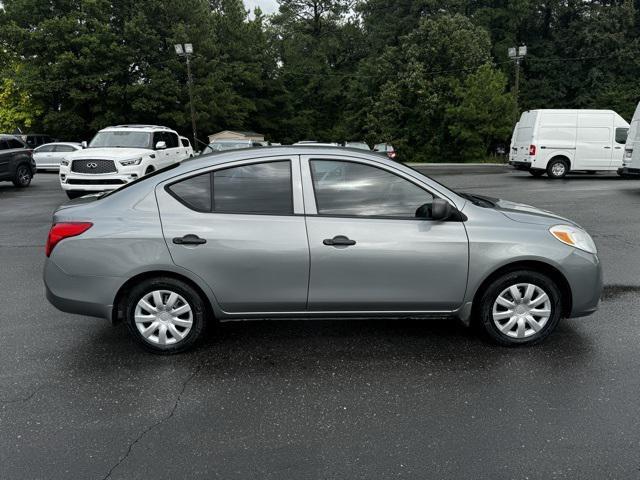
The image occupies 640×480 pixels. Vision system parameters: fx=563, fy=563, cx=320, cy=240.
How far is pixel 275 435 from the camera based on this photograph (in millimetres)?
3211

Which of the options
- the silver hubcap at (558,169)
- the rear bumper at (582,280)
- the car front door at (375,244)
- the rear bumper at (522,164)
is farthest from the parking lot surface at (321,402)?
the silver hubcap at (558,169)

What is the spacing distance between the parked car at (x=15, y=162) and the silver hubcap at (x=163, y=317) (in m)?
15.1

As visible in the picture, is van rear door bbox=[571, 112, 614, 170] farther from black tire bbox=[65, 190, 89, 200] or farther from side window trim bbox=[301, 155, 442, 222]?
side window trim bbox=[301, 155, 442, 222]

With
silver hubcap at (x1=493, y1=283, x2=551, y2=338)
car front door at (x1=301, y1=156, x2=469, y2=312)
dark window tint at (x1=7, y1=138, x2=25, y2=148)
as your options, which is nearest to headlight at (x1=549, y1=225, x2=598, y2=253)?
silver hubcap at (x1=493, y1=283, x2=551, y2=338)

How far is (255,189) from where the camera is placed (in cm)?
425

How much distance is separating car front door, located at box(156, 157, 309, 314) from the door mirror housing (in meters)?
0.90

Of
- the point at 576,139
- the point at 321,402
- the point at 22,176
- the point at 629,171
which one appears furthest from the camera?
the point at 576,139

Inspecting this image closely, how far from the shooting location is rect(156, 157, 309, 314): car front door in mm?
4105

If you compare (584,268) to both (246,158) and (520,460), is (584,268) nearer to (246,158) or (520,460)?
(520,460)

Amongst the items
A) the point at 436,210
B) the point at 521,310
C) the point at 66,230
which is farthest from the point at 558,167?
the point at 66,230

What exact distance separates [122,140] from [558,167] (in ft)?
47.3

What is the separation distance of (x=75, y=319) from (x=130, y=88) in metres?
44.7

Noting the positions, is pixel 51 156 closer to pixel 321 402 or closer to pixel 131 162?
pixel 131 162

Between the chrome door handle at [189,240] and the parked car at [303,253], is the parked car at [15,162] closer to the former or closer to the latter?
the parked car at [303,253]
